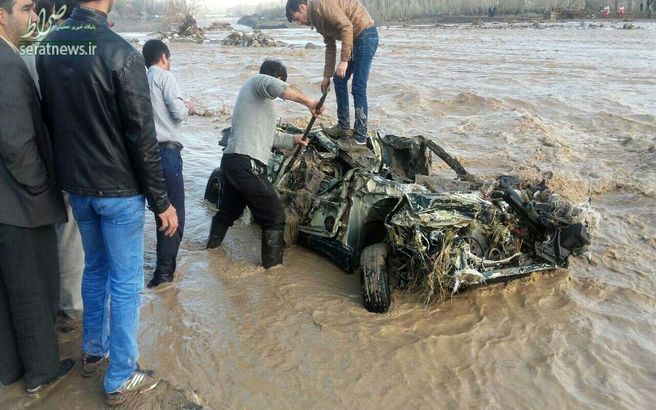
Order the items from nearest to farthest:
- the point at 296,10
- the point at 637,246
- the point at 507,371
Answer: the point at 507,371 < the point at 637,246 < the point at 296,10

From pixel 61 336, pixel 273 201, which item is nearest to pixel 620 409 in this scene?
pixel 273 201

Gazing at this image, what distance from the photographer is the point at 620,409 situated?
130 inches

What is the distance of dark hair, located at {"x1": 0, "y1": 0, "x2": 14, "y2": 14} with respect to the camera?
2.82 m

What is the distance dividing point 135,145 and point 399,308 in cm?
261

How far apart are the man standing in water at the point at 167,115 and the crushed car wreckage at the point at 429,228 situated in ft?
4.27

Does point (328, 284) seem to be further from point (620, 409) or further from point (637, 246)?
point (637, 246)

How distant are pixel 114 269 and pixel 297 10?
4.04m

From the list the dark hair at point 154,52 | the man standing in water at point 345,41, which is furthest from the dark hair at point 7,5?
the man standing in water at point 345,41

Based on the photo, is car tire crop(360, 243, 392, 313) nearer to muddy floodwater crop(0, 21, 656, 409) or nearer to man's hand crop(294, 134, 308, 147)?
muddy floodwater crop(0, 21, 656, 409)

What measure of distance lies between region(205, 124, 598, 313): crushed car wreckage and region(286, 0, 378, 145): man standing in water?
872 millimetres

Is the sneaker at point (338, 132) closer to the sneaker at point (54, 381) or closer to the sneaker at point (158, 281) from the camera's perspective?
the sneaker at point (158, 281)

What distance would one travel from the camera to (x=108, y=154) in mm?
2758

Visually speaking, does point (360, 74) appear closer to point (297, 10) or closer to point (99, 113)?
point (297, 10)

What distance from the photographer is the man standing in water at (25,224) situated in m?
2.78
